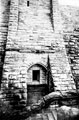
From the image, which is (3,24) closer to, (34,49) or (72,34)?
(34,49)

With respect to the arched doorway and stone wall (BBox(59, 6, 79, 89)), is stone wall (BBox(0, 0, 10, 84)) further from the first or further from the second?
stone wall (BBox(59, 6, 79, 89))

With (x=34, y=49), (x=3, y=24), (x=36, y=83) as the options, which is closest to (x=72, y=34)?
(x=34, y=49)

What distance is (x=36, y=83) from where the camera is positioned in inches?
203

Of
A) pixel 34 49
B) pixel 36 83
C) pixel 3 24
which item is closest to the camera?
pixel 36 83

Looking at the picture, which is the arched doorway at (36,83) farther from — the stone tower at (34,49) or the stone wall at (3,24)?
the stone wall at (3,24)

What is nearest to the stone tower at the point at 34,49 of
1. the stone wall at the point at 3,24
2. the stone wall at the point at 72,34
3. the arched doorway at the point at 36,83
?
the arched doorway at the point at 36,83

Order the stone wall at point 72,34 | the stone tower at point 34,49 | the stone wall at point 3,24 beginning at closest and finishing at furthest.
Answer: the stone tower at point 34,49 < the stone wall at point 3,24 < the stone wall at point 72,34

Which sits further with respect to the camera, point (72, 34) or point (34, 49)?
point (72, 34)

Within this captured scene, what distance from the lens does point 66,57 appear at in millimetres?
5457

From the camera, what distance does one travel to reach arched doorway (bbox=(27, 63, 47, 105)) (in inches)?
200

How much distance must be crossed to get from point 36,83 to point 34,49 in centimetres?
155

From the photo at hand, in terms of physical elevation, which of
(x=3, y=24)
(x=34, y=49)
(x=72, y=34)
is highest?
(x=3, y=24)

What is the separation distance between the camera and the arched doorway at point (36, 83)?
5.08 m

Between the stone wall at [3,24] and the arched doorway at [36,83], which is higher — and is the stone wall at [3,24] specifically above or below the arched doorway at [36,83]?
above
